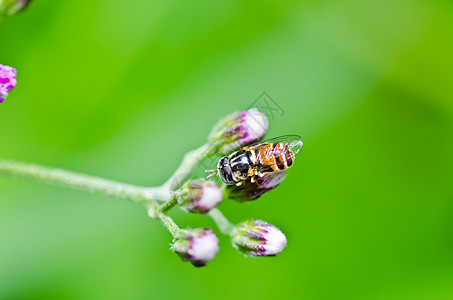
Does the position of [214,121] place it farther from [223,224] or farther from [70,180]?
[70,180]

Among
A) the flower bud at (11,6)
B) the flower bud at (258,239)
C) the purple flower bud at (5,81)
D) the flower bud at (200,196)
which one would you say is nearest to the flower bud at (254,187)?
the flower bud at (258,239)

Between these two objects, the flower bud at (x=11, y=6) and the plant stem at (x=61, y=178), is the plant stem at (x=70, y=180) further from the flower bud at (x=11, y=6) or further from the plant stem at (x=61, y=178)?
the flower bud at (x=11, y=6)

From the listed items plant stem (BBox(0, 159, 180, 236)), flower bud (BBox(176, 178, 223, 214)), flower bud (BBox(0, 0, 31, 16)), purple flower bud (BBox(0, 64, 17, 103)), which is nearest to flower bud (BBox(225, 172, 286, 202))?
flower bud (BBox(176, 178, 223, 214))

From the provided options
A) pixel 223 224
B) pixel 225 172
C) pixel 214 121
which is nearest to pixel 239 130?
pixel 225 172

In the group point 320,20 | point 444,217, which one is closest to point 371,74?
point 320,20

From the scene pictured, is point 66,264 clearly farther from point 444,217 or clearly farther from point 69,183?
point 444,217
